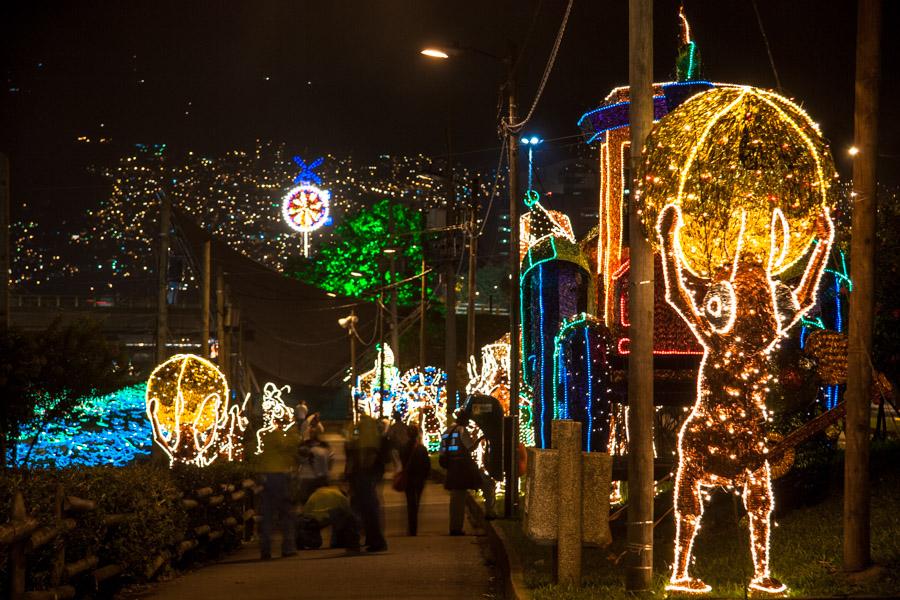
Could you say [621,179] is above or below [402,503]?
above

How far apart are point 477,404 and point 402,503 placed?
5.11m

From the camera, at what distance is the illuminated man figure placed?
9.09 meters

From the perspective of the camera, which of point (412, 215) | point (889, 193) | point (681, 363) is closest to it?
point (681, 363)

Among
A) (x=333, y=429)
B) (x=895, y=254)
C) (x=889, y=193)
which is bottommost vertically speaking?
(x=333, y=429)

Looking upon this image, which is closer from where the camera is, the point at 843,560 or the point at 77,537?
the point at 843,560

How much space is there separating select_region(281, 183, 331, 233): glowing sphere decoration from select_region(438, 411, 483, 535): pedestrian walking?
76.5ft

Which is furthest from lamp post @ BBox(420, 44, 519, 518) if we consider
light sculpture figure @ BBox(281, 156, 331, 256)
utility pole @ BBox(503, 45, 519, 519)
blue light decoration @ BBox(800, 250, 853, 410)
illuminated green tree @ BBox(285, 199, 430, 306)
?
illuminated green tree @ BBox(285, 199, 430, 306)

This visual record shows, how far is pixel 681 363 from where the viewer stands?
533 inches

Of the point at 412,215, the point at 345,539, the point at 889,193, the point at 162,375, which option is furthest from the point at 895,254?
the point at 412,215

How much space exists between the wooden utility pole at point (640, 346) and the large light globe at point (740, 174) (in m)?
0.38

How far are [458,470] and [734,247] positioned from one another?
8866mm

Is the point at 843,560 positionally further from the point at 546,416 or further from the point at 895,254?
the point at 895,254

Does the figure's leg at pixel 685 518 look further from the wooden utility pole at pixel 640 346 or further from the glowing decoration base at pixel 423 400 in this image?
the glowing decoration base at pixel 423 400

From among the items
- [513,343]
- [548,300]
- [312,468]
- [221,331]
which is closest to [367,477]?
[312,468]
